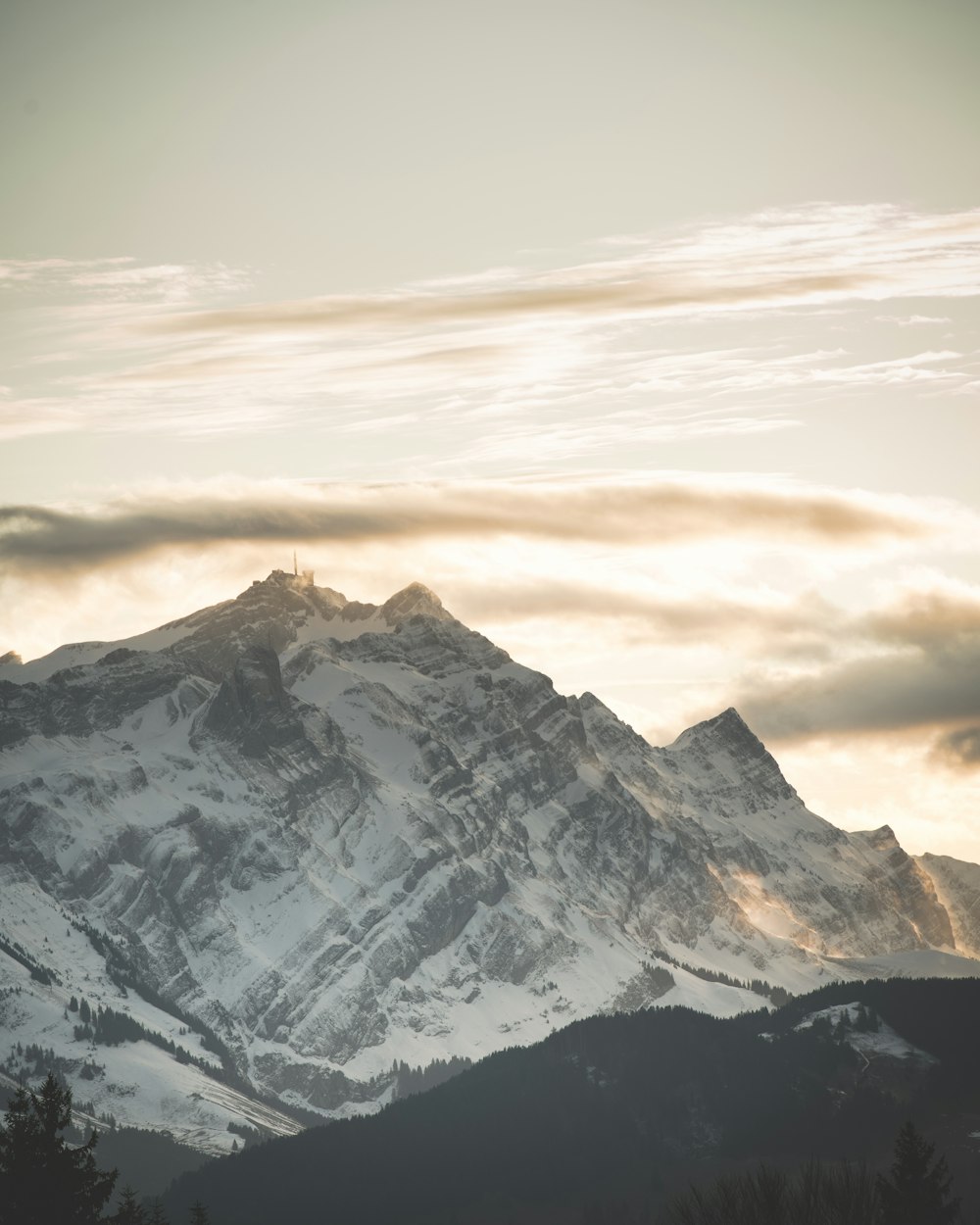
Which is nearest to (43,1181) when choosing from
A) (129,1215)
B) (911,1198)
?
(129,1215)

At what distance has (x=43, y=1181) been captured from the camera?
459 ft

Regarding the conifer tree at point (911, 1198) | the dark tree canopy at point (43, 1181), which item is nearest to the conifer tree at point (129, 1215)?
the dark tree canopy at point (43, 1181)

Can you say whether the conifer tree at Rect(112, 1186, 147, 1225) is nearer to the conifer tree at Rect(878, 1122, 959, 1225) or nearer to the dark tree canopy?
the dark tree canopy

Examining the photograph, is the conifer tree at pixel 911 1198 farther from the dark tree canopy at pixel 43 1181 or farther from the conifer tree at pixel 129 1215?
the dark tree canopy at pixel 43 1181

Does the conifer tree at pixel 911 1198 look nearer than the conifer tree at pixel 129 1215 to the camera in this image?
No

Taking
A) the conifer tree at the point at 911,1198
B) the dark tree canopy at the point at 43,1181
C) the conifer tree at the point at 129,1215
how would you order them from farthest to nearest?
the conifer tree at the point at 911,1198 < the dark tree canopy at the point at 43,1181 < the conifer tree at the point at 129,1215

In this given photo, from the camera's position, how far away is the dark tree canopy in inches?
5487

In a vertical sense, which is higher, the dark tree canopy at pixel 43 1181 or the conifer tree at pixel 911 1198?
the dark tree canopy at pixel 43 1181

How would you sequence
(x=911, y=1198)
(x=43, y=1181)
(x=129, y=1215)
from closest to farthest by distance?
(x=129, y=1215) → (x=43, y=1181) → (x=911, y=1198)

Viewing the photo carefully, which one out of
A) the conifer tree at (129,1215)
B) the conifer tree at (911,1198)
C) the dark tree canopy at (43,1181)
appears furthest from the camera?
the conifer tree at (911,1198)

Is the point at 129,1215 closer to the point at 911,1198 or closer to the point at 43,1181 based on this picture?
the point at 43,1181

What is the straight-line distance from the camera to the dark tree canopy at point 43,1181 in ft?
457

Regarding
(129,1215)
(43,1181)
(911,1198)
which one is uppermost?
(43,1181)

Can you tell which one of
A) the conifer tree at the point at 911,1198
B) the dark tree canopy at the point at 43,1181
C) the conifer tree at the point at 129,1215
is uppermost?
the dark tree canopy at the point at 43,1181
